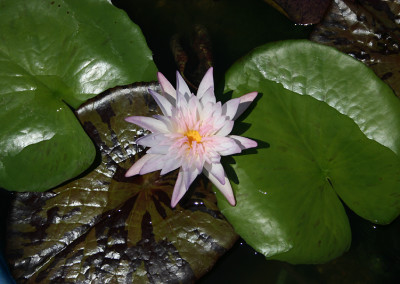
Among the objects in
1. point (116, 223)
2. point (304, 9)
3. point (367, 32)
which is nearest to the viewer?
point (116, 223)

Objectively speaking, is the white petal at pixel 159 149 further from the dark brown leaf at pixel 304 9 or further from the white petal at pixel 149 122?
the dark brown leaf at pixel 304 9

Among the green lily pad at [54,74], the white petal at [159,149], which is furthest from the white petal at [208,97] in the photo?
the green lily pad at [54,74]

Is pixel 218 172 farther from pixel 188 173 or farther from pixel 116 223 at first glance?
pixel 116 223

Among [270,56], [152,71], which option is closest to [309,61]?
[270,56]

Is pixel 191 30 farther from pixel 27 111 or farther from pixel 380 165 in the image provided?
pixel 380 165

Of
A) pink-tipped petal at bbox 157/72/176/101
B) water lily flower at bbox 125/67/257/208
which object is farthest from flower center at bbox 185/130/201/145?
pink-tipped petal at bbox 157/72/176/101

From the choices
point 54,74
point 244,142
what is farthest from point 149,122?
point 54,74
